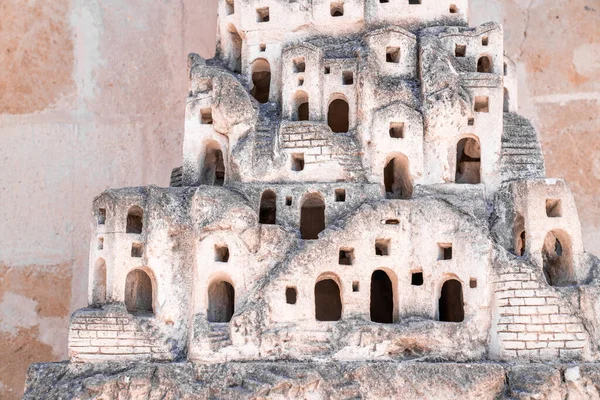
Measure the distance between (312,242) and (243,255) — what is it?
0.98 meters

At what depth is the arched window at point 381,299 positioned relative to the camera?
15.2 meters

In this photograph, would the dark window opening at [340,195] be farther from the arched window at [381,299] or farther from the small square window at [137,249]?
the small square window at [137,249]

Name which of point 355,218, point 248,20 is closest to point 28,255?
point 248,20

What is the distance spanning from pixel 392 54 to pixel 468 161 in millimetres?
2045

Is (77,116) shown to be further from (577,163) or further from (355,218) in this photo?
(577,163)

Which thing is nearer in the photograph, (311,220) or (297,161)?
(297,161)

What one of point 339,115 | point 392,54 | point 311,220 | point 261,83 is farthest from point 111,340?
point 392,54

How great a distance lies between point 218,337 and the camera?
13.1 m

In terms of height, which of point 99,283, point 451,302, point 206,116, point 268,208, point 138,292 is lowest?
point 451,302

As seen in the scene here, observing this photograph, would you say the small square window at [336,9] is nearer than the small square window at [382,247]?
No

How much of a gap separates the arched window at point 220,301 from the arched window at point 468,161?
3.82m

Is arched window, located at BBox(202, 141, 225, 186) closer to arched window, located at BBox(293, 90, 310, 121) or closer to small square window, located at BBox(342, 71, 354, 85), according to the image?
arched window, located at BBox(293, 90, 310, 121)

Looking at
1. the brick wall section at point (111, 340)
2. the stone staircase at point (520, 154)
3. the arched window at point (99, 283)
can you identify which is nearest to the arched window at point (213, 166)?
the arched window at point (99, 283)

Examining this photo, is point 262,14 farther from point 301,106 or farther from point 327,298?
point 327,298
